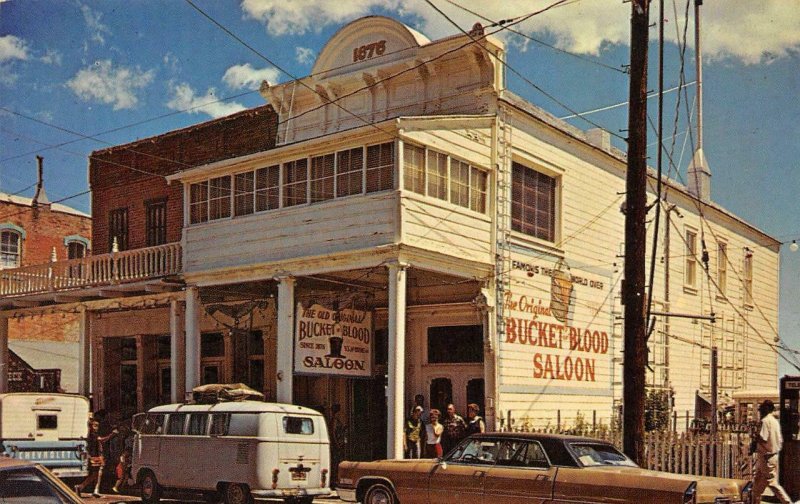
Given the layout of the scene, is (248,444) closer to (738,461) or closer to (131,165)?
(738,461)

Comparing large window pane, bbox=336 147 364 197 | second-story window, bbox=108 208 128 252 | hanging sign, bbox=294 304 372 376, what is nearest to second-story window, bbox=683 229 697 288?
hanging sign, bbox=294 304 372 376

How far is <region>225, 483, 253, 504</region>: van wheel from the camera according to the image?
1600 centimetres

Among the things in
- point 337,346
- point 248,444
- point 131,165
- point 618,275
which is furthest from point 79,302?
point 618,275

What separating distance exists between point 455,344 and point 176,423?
7.32 meters

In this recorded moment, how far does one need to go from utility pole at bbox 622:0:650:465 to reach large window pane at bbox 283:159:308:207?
7.88 metres

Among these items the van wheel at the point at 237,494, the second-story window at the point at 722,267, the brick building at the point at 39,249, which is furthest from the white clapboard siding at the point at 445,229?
the brick building at the point at 39,249

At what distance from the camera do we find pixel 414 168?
61.8 ft

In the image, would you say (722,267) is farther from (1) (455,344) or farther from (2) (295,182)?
(2) (295,182)

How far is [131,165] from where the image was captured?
28922mm

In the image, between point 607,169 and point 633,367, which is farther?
point 607,169

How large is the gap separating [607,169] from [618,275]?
2.78 m

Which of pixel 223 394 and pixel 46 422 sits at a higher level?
pixel 223 394

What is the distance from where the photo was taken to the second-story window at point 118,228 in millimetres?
28844

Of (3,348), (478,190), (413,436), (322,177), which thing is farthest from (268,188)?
(3,348)
